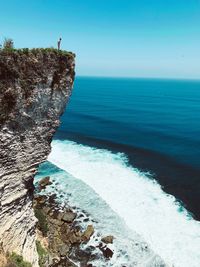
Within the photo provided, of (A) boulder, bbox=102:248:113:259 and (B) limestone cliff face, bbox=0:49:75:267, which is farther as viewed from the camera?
(A) boulder, bbox=102:248:113:259

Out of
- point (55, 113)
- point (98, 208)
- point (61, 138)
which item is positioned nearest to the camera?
point (55, 113)

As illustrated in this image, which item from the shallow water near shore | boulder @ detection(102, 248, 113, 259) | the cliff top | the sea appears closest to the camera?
the cliff top

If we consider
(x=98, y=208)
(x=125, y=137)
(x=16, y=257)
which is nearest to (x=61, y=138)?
(x=125, y=137)

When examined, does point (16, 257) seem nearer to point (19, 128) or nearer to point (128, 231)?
point (19, 128)

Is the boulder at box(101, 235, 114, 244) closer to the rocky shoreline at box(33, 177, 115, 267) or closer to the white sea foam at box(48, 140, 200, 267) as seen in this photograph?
the rocky shoreline at box(33, 177, 115, 267)

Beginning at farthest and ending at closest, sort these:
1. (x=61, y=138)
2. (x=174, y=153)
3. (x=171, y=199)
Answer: (x=61, y=138) → (x=174, y=153) → (x=171, y=199)

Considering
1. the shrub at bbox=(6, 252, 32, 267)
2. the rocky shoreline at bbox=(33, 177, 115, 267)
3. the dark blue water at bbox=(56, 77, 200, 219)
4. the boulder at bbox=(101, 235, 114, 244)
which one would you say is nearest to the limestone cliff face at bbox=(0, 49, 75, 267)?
the shrub at bbox=(6, 252, 32, 267)

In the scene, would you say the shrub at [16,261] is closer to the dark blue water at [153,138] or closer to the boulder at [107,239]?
the boulder at [107,239]

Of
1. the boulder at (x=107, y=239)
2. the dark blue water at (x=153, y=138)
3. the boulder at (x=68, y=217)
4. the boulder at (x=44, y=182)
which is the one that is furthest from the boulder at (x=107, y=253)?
the boulder at (x=44, y=182)
